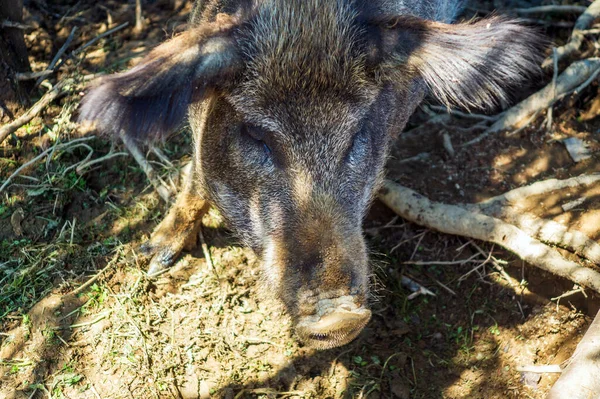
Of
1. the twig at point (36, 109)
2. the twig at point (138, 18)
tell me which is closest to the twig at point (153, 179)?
the twig at point (36, 109)

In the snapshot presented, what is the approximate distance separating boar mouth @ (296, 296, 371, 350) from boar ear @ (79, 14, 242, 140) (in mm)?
976

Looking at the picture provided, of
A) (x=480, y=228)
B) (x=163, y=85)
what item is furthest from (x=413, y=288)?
(x=163, y=85)

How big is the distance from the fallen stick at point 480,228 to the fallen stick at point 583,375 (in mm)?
506

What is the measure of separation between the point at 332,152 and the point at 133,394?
5.43 feet

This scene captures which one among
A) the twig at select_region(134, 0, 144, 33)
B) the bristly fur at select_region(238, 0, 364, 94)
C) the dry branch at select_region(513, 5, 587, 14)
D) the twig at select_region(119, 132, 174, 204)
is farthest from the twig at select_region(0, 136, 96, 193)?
the dry branch at select_region(513, 5, 587, 14)

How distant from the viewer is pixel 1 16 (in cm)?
392

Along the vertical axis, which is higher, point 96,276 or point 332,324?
point 332,324

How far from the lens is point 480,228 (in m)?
3.75

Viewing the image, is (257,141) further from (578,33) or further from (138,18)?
(578,33)

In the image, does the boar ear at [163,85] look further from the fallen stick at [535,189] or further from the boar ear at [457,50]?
the fallen stick at [535,189]

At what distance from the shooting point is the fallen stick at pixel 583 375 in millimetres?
2658

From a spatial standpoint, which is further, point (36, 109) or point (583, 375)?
point (36, 109)

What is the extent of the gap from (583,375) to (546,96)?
7.84ft

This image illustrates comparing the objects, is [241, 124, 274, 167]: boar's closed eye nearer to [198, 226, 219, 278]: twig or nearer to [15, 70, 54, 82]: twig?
[198, 226, 219, 278]: twig
